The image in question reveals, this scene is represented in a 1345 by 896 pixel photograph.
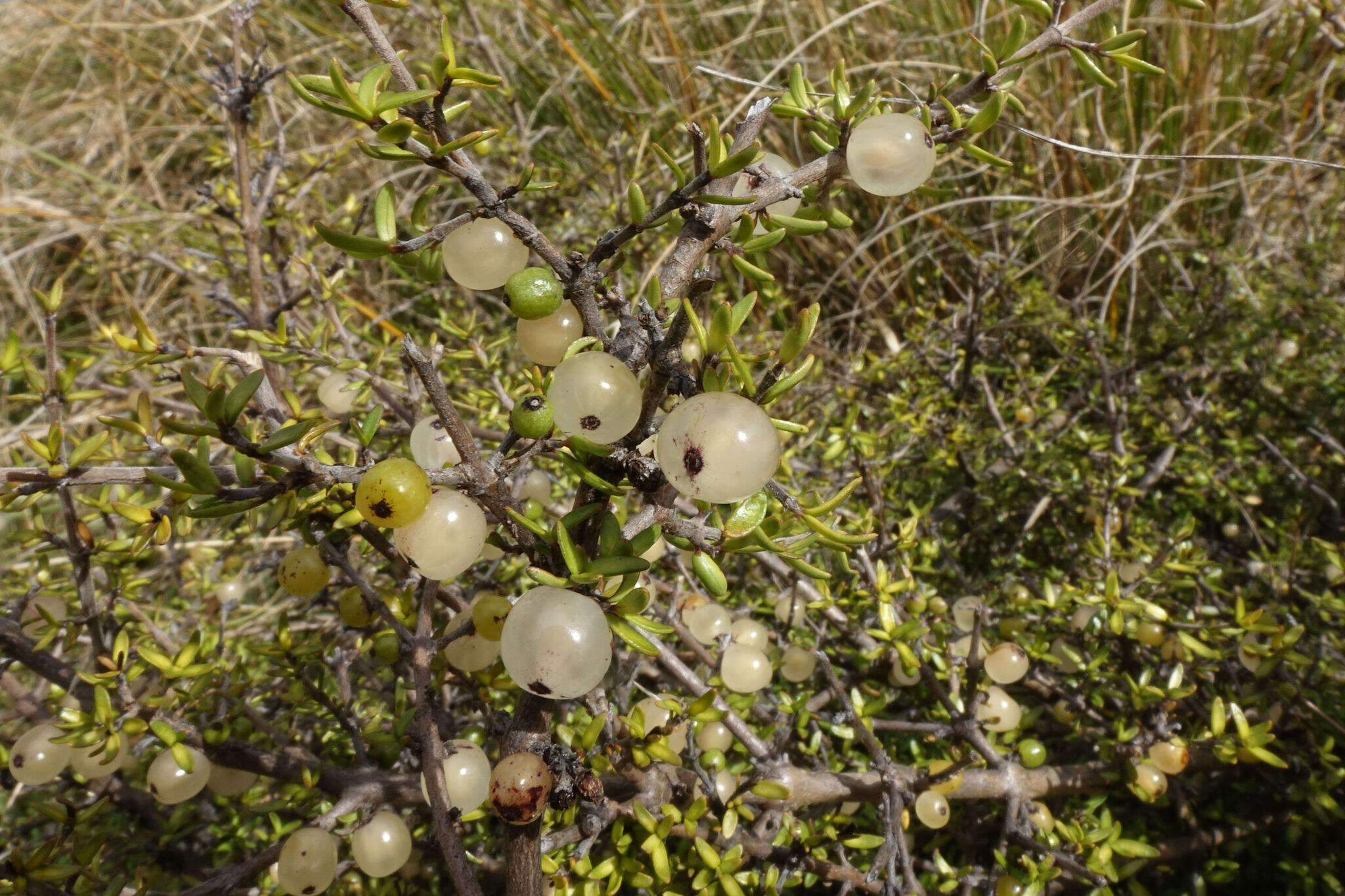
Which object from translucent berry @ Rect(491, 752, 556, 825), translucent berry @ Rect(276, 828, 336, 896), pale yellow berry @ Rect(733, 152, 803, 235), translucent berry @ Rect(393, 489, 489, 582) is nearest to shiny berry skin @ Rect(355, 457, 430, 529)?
translucent berry @ Rect(393, 489, 489, 582)

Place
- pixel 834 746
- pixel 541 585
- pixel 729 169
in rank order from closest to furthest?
pixel 729 169 < pixel 541 585 < pixel 834 746

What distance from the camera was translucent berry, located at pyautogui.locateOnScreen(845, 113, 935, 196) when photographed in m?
0.77

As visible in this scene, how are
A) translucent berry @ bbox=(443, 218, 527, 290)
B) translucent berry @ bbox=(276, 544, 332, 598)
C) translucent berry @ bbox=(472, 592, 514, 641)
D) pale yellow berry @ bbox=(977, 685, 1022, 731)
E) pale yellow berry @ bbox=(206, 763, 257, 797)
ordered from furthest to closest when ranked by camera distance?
pale yellow berry @ bbox=(977, 685, 1022, 731) → pale yellow berry @ bbox=(206, 763, 257, 797) → translucent berry @ bbox=(276, 544, 332, 598) → translucent berry @ bbox=(472, 592, 514, 641) → translucent berry @ bbox=(443, 218, 527, 290)

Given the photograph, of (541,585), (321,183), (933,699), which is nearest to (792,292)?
(933,699)

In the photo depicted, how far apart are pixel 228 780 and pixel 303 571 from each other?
0.48 m

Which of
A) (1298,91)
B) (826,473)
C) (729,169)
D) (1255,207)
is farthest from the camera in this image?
(1298,91)

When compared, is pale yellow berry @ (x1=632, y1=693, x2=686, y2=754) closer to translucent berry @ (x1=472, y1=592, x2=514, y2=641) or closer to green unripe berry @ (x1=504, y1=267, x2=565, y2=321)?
translucent berry @ (x1=472, y1=592, x2=514, y2=641)

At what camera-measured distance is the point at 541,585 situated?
77 cm

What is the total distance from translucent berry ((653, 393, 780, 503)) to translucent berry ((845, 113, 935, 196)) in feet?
0.98

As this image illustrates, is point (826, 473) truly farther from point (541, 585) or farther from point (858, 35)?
point (858, 35)

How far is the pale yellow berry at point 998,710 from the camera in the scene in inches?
57.6

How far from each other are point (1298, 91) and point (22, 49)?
23.7 feet

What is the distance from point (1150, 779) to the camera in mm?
1306

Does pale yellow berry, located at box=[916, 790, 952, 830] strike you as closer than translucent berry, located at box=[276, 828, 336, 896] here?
No
